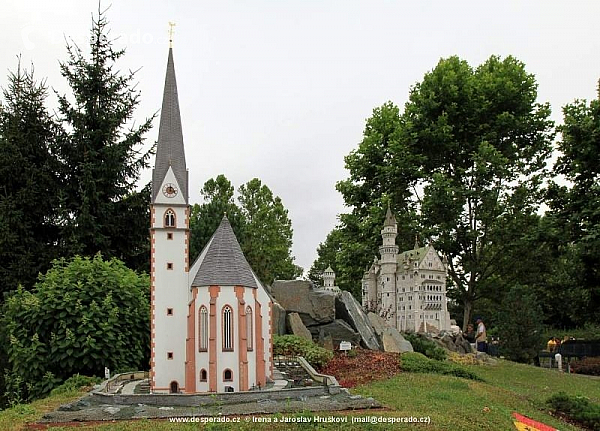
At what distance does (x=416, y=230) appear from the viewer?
38312 mm

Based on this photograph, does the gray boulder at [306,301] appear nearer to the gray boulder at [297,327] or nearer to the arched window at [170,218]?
the gray boulder at [297,327]

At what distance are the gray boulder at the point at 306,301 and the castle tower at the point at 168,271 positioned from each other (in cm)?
924

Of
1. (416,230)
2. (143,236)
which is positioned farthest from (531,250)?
(143,236)

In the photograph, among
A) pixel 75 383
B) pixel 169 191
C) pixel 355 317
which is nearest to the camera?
pixel 75 383

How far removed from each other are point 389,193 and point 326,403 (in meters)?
24.8

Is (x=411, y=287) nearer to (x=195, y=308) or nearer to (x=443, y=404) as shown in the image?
(x=195, y=308)

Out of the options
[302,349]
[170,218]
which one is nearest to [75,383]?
[170,218]

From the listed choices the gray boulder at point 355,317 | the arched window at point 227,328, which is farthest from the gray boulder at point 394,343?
the arched window at point 227,328

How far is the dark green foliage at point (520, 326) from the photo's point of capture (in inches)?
1286

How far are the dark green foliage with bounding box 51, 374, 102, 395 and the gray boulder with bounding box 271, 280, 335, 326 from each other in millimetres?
10542

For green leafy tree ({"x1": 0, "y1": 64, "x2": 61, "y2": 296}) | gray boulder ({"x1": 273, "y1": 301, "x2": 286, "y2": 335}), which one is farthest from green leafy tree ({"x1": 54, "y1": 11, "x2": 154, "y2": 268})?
gray boulder ({"x1": 273, "y1": 301, "x2": 286, "y2": 335})

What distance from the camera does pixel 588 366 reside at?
30922 mm

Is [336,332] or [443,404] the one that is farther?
[336,332]

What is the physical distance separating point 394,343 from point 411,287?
386cm
